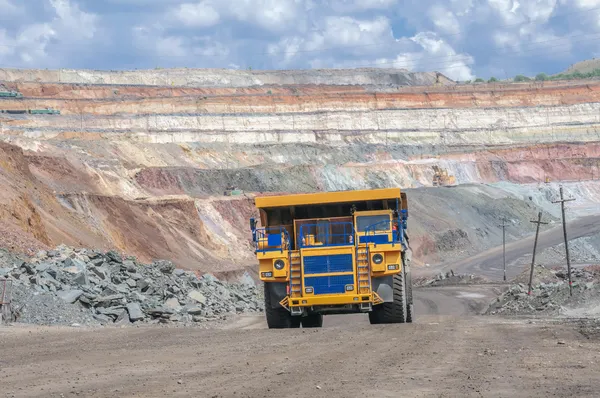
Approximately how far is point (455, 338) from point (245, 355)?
4.46 meters

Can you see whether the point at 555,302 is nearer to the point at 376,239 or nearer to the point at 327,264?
the point at 376,239

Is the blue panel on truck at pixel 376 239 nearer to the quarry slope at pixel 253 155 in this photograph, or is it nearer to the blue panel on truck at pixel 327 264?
the blue panel on truck at pixel 327 264

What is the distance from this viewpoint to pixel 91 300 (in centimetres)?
2405

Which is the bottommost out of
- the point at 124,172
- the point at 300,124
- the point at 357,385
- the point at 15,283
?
the point at 357,385

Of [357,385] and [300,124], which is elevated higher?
[300,124]

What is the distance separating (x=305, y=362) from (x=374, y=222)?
705 centimetres

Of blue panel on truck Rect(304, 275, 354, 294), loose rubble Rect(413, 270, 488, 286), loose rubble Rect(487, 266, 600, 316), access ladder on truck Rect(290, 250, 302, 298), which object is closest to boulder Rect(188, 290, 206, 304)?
access ladder on truck Rect(290, 250, 302, 298)

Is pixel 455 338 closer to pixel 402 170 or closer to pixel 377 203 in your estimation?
pixel 377 203

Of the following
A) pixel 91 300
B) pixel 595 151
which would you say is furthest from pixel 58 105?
pixel 91 300

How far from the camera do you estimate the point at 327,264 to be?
20594 millimetres

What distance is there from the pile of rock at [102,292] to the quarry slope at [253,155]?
3.84 m

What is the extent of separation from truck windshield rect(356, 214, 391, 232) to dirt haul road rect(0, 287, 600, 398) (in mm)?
2040

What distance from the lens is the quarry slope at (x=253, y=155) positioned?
5203cm

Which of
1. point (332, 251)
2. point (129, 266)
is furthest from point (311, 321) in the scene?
point (129, 266)
